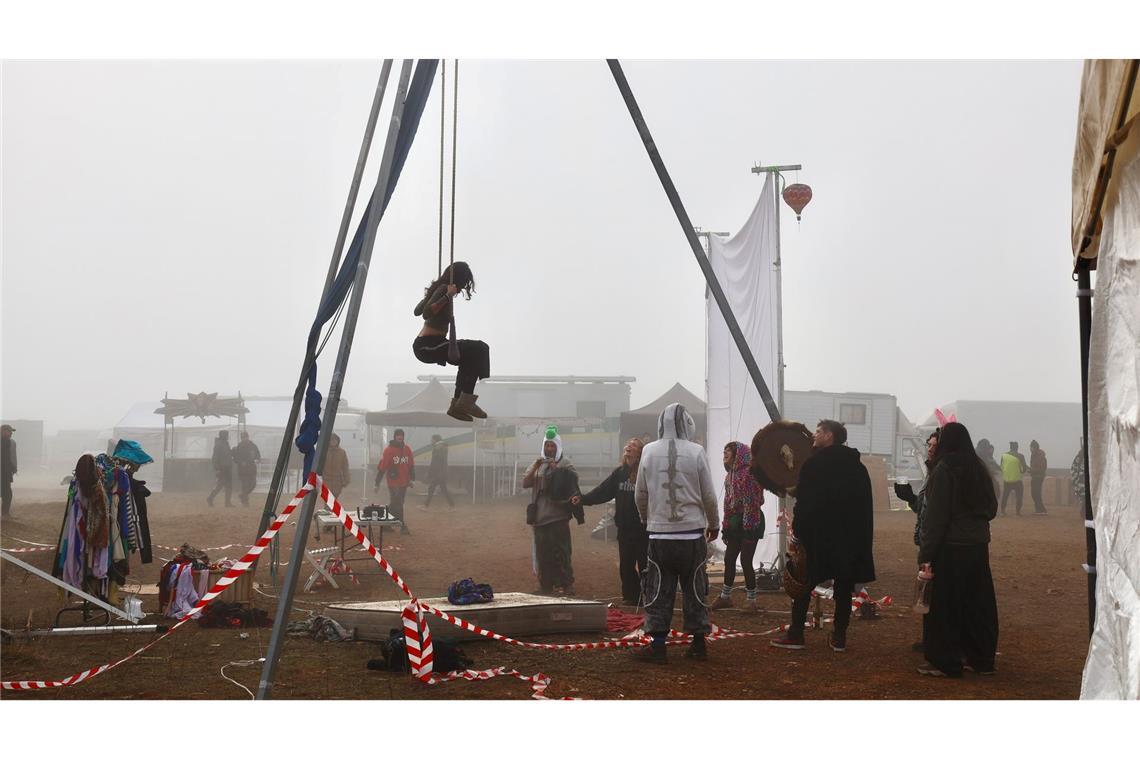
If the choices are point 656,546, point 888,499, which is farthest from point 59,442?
point 656,546

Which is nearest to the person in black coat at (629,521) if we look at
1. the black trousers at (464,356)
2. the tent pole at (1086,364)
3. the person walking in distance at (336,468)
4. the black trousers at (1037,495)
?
the black trousers at (464,356)

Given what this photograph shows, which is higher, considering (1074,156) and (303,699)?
(1074,156)

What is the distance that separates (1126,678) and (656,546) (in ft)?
10.8

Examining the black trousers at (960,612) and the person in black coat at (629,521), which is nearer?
the black trousers at (960,612)

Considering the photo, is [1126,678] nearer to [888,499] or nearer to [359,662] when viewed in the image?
[359,662]

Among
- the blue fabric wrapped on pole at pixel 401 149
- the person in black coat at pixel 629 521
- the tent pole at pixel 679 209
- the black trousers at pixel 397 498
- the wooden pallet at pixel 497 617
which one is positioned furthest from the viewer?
the black trousers at pixel 397 498

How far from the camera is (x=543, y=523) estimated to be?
11031 millimetres

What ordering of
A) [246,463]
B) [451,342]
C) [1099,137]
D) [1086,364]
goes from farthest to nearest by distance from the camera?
[246,463]
[451,342]
[1086,364]
[1099,137]

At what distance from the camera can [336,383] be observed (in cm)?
601

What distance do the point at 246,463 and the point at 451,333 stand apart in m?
21.7

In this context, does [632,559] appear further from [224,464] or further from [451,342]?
[224,464]

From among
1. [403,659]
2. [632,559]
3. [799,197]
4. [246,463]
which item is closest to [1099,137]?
[403,659]

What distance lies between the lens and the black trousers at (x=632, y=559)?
33.2ft

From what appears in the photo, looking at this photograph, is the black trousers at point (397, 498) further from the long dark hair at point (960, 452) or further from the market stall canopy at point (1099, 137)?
the market stall canopy at point (1099, 137)
